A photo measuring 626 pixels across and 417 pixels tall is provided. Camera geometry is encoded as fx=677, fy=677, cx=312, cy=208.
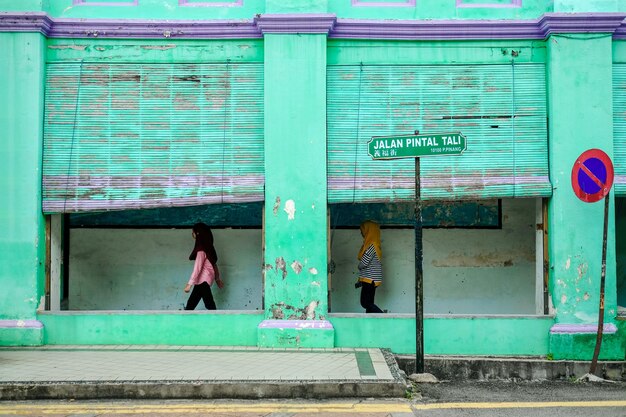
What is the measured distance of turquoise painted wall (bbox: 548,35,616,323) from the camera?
347 inches

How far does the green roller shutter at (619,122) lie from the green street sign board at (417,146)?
9.12ft

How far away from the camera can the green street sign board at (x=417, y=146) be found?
7.52m

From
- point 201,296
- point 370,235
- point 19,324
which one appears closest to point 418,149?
point 370,235

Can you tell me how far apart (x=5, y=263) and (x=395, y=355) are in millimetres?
5225

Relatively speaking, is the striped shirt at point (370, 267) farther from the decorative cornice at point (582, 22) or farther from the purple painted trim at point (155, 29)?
the decorative cornice at point (582, 22)

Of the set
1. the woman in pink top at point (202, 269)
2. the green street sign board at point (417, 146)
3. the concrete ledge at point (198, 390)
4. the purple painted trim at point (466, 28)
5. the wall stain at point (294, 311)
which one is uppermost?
the purple painted trim at point (466, 28)

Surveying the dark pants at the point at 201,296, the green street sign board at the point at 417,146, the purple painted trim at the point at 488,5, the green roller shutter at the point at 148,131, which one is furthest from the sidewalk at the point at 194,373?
the purple painted trim at the point at 488,5

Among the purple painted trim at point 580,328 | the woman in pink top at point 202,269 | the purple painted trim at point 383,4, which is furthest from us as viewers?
the woman in pink top at point 202,269

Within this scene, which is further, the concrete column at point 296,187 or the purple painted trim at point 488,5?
the purple painted trim at point 488,5

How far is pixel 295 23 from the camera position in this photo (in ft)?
29.4

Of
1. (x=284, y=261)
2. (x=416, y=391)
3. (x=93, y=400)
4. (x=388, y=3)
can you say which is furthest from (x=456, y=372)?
(x=388, y=3)

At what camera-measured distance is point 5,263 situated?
29.1 ft

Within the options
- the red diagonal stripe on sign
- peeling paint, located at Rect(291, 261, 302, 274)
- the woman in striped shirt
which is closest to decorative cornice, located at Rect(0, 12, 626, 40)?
the red diagonal stripe on sign

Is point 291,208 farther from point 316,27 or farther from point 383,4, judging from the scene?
point 383,4
